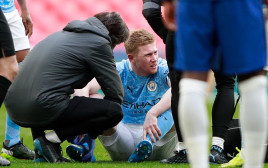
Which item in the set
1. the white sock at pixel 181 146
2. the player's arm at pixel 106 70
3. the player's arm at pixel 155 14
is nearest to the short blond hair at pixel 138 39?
the player's arm at pixel 155 14

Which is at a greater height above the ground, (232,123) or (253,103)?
(253,103)

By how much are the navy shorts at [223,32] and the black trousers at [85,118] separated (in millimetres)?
1544

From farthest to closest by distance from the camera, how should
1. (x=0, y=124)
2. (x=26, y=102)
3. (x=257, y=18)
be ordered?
(x=0, y=124) → (x=26, y=102) → (x=257, y=18)

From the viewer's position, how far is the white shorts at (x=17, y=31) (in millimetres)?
4684

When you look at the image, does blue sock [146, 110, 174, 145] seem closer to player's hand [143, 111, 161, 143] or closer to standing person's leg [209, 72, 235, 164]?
player's hand [143, 111, 161, 143]

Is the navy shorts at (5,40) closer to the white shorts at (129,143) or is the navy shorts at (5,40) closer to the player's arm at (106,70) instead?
the player's arm at (106,70)

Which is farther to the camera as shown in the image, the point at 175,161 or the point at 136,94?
the point at 136,94

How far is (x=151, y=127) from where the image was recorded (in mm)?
4008

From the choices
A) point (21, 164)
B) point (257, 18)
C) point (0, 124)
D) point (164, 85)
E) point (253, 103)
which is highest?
point (257, 18)

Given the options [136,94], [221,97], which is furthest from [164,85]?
[221,97]

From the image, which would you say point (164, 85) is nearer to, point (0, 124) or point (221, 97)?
point (221, 97)

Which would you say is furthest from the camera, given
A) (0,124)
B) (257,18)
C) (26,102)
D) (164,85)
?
(0,124)

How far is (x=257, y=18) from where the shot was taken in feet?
7.80

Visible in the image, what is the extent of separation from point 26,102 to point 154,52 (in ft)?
3.01
